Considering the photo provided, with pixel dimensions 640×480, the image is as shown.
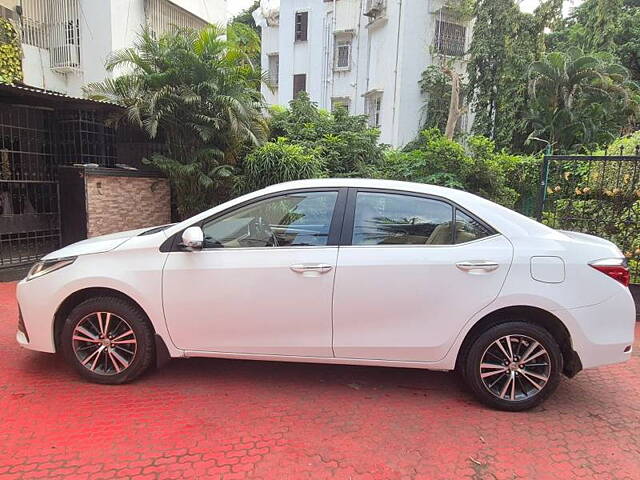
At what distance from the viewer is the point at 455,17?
17.0 m

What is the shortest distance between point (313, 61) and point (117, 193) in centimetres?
1519

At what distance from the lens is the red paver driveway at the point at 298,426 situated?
8.54 feet

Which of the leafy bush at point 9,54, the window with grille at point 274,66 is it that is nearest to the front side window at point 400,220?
the leafy bush at point 9,54

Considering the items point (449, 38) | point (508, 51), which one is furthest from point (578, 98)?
point (449, 38)

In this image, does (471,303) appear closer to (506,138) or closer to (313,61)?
(506,138)

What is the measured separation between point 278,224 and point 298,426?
1436 millimetres

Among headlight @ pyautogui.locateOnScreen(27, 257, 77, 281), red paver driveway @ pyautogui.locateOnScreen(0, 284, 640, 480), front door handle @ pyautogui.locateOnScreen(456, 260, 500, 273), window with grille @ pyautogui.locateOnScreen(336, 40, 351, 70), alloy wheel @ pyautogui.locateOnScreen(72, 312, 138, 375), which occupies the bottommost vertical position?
red paver driveway @ pyautogui.locateOnScreen(0, 284, 640, 480)

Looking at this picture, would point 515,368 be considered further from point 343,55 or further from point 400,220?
point 343,55

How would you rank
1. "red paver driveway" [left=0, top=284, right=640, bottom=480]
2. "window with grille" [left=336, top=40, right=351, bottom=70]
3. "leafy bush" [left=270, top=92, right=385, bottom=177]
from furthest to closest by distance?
1. "window with grille" [left=336, top=40, right=351, bottom=70]
2. "leafy bush" [left=270, top=92, right=385, bottom=177]
3. "red paver driveway" [left=0, top=284, right=640, bottom=480]

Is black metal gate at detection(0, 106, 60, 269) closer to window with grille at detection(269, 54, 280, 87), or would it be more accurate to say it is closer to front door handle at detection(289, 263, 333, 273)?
front door handle at detection(289, 263, 333, 273)

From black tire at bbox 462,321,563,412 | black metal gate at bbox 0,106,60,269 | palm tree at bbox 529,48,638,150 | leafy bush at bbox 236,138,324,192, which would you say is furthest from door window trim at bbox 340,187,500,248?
palm tree at bbox 529,48,638,150

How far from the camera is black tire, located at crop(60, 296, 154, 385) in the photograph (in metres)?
3.37

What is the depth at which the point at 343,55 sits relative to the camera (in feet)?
67.0

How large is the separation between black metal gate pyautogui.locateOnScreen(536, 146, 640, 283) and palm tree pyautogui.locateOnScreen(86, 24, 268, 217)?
5.35m
